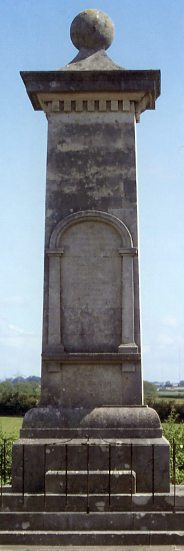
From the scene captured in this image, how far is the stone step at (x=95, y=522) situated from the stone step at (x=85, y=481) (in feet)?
2.18

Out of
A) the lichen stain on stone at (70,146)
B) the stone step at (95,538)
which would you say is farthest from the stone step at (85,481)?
the lichen stain on stone at (70,146)

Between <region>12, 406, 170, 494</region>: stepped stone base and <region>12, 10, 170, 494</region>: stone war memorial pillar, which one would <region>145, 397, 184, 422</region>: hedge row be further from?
<region>12, 406, 170, 494</region>: stepped stone base

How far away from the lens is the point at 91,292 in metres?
14.8

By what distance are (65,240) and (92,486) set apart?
5.41 metres

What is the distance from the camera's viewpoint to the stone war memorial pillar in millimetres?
13492

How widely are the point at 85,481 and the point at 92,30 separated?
412 inches

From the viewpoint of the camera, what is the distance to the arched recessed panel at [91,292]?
48.2 feet

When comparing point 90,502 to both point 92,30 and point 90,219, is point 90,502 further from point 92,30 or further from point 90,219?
point 92,30

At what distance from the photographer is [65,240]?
1505 cm

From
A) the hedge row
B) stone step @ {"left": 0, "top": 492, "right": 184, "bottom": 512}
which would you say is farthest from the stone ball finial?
the hedge row

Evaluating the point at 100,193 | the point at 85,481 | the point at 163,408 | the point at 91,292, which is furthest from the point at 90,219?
the point at 163,408

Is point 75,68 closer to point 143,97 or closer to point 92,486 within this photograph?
point 143,97

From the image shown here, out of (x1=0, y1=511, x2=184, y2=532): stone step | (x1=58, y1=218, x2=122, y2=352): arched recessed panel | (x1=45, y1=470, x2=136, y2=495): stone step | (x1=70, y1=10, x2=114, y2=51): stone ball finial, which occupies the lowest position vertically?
(x1=0, y1=511, x2=184, y2=532): stone step

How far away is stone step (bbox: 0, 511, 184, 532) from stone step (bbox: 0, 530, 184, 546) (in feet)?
0.73
